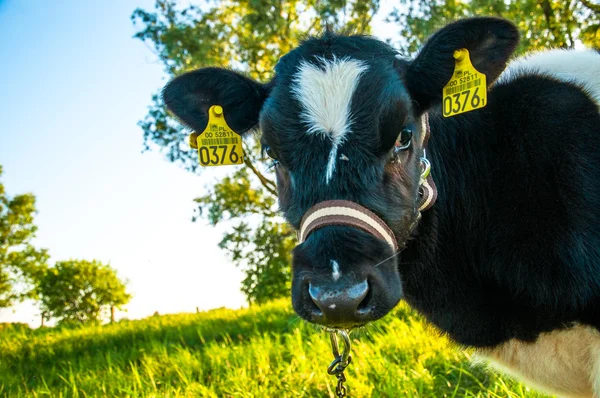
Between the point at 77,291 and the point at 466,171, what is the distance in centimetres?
2915

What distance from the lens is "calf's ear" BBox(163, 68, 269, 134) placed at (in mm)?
4195

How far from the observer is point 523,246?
3.72 metres

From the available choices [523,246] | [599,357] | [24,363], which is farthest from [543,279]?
[24,363]

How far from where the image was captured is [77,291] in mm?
29953

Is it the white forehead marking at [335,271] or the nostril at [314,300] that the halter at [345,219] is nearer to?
the white forehead marking at [335,271]

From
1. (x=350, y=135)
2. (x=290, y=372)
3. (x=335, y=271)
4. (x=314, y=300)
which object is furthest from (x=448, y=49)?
(x=290, y=372)

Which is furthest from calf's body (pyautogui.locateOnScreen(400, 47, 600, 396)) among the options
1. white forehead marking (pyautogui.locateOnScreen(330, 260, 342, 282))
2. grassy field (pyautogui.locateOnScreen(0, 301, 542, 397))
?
white forehead marking (pyautogui.locateOnScreen(330, 260, 342, 282))

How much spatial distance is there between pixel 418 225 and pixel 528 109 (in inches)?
42.9

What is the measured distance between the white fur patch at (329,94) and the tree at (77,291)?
27.4m

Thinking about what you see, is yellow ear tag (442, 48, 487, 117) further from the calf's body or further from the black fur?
the calf's body

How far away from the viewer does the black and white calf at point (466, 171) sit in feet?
10.9

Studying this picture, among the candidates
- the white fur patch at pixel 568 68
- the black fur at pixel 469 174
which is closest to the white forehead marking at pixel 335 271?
the black fur at pixel 469 174

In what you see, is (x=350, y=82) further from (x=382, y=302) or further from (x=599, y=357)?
(x=599, y=357)

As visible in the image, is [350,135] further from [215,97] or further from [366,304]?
[215,97]
